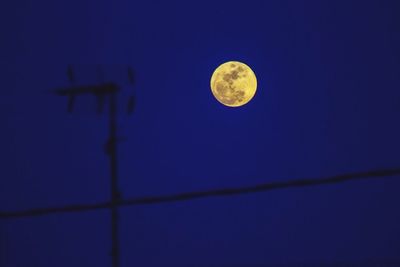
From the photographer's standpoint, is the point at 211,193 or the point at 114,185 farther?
the point at 114,185

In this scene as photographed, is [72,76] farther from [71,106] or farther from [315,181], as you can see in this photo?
[315,181]

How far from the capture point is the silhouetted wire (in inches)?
170

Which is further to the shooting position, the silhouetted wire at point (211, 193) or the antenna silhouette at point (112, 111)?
the antenna silhouette at point (112, 111)

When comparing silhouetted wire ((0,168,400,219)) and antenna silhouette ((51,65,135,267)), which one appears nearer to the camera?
silhouetted wire ((0,168,400,219))

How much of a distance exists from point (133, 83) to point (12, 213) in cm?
257

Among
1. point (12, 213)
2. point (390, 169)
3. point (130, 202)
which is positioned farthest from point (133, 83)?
point (390, 169)

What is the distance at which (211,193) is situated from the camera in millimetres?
5027

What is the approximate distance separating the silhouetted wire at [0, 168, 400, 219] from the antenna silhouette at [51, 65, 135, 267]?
11.3 inches

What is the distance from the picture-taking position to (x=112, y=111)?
666cm

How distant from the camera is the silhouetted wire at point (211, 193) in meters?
4.31

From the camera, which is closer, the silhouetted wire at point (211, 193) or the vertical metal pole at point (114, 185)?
the silhouetted wire at point (211, 193)

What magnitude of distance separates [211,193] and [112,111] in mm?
2415

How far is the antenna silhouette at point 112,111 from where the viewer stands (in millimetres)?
5984

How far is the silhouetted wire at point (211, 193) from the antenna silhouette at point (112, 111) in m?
0.29
